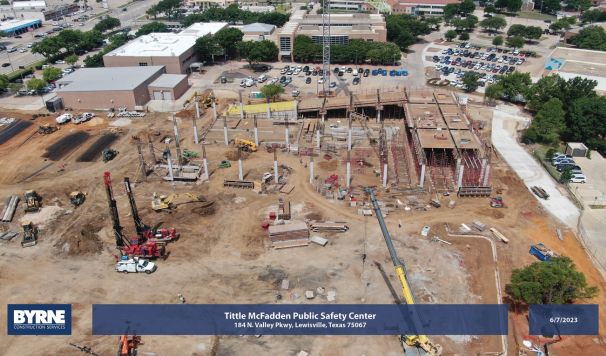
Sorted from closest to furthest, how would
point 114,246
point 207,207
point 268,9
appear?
point 114,246
point 207,207
point 268,9

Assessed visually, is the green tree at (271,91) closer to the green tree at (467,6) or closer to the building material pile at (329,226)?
the building material pile at (329,226)

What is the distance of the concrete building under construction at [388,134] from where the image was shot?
50.8 m

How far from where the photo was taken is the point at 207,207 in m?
46.6

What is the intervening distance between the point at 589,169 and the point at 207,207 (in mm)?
47541

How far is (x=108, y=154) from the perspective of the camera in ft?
188

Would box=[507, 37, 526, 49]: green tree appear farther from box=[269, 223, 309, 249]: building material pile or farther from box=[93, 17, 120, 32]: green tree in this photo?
box=[93, 17, 120, 32]: green tree

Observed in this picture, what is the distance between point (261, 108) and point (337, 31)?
44673 millimetres

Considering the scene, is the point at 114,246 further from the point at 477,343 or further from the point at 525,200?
the point at 525,200

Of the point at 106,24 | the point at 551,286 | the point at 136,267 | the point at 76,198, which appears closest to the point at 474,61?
the point at 551,286

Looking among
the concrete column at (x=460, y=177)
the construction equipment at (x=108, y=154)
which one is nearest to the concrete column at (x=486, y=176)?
the concrete column at (x=460, y=177)

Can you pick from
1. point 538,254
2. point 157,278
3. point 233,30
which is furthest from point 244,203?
point 233,30

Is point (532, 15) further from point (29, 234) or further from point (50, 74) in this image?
point (29, 234)

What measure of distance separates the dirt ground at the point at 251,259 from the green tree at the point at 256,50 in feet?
154

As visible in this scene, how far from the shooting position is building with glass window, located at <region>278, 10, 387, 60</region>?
329ft
